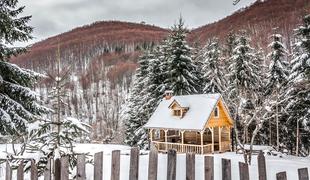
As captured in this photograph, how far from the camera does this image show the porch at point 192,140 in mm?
25703

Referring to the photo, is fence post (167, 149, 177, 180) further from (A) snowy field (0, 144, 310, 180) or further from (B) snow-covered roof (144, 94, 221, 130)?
(B) snow-covered roof (144, 94, 221, 130)

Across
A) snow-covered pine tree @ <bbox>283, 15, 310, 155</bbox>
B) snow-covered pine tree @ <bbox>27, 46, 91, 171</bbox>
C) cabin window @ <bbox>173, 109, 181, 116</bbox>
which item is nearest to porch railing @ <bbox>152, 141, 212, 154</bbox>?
cabin window @ <bbox>173, 109, 181, 116</bbox>

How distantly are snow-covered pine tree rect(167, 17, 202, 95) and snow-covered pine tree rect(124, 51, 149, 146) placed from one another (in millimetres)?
3742

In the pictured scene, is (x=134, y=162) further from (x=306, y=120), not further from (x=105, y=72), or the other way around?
(x=105, y=72)

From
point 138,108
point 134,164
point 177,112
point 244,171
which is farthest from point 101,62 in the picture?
point 244,171

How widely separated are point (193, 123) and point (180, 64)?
20.8 ft

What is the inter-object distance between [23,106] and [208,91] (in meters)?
24.1

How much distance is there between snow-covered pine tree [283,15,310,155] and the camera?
2050cm

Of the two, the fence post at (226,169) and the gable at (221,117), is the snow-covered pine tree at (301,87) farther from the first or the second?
the fence post at (226,169)

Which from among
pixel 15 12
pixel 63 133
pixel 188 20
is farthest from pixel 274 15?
pixel 63 133

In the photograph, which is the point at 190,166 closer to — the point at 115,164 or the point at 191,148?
the point at 115,164

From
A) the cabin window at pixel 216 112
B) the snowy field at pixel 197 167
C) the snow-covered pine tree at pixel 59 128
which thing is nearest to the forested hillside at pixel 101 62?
the cabin window at pixel 216 112

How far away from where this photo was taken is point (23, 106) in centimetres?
1094

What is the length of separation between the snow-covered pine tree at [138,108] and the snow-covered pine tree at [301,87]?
13102mm
